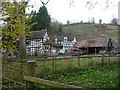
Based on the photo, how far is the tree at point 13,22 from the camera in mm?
4738

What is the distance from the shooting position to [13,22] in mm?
4887

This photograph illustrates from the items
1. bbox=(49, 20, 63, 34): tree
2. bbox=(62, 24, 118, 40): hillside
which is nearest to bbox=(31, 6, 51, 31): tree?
bbox=(49, 20, 63, 34): tree

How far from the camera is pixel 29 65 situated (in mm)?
2936

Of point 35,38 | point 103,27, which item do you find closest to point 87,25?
point 103,27

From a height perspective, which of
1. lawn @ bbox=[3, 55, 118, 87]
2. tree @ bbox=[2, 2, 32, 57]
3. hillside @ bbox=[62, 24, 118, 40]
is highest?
hillside @ bbox=[62, 24, 118, 40]

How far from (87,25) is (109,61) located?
2827 inches

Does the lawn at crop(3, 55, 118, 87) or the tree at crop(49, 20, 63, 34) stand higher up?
the tree at crop(49, 20, 63, 34)

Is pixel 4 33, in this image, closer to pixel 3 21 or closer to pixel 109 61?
pixel 3 21

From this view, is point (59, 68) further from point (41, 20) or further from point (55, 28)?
point (55, 28)

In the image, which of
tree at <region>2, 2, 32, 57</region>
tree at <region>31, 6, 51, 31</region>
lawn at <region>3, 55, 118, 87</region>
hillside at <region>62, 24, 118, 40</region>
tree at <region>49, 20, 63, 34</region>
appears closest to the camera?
tree at <region>2, 2, 32, 57</region>

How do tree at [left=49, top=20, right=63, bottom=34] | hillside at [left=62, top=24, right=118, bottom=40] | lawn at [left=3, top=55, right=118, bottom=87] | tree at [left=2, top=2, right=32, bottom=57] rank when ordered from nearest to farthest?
tree at [left=2, top=2, right=32, bottom=57]
lawn at [left=3, top=55, right=118, bottom=87]
tree at [left=49, top=20, right=63, bottom=34]
hillside at [left=62, top=24, right=118, bottom=40]

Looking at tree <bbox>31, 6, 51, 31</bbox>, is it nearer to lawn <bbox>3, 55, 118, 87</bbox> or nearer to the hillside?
the hillside

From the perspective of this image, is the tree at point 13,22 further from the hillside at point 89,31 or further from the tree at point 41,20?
the hillside at point 89,31

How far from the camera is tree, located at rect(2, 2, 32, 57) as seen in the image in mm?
4738
